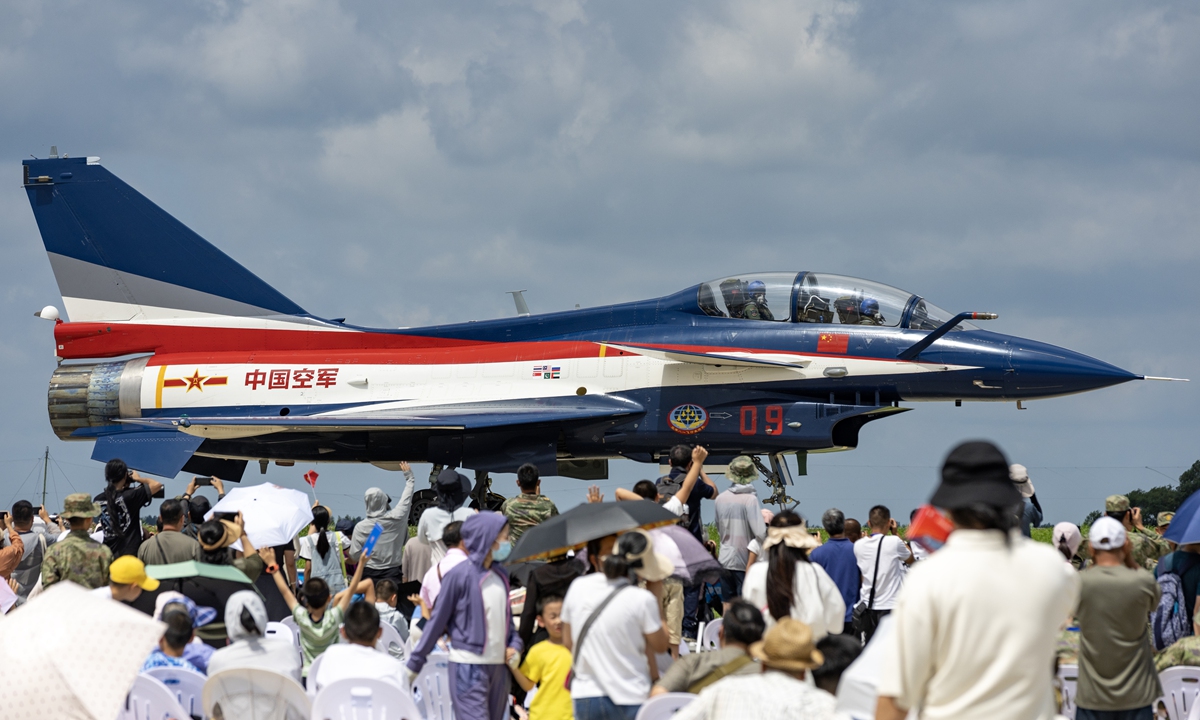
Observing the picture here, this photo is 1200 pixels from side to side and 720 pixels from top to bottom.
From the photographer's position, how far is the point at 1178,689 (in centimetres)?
627

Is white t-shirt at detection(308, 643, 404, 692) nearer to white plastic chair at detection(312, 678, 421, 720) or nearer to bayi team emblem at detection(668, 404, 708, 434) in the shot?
white plastic chair at detection(312, 678, 421, 720)

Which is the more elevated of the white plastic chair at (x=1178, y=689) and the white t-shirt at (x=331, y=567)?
the white t-shirt at (x=331, y=567)

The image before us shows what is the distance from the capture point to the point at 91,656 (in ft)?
14.8

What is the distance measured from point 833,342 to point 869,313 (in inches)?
24.2

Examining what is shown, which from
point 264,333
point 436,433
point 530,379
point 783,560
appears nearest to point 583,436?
point 530,379

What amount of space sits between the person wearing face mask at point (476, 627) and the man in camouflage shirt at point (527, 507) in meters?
2.52

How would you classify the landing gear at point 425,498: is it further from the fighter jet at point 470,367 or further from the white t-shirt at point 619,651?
the white t-shirt at point 619,651

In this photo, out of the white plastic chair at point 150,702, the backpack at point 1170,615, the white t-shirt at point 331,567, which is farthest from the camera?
the white t-shirt at point 331,567

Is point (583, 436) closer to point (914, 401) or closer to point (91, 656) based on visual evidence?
point (914, 401)

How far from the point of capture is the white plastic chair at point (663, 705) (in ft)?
16.8

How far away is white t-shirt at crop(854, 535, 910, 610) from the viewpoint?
922cm

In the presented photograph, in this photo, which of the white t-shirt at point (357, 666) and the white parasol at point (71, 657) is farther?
the white t-shirt at point (357, 666)

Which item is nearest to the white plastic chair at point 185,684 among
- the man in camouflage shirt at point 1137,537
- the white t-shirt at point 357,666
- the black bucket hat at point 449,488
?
the white t-shirt at point 357,666

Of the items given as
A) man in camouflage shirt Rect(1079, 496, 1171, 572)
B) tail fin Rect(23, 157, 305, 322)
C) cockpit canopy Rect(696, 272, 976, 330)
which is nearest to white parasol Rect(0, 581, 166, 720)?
man in camouflage shirt Rect(1079, 496, 1171, 572)
